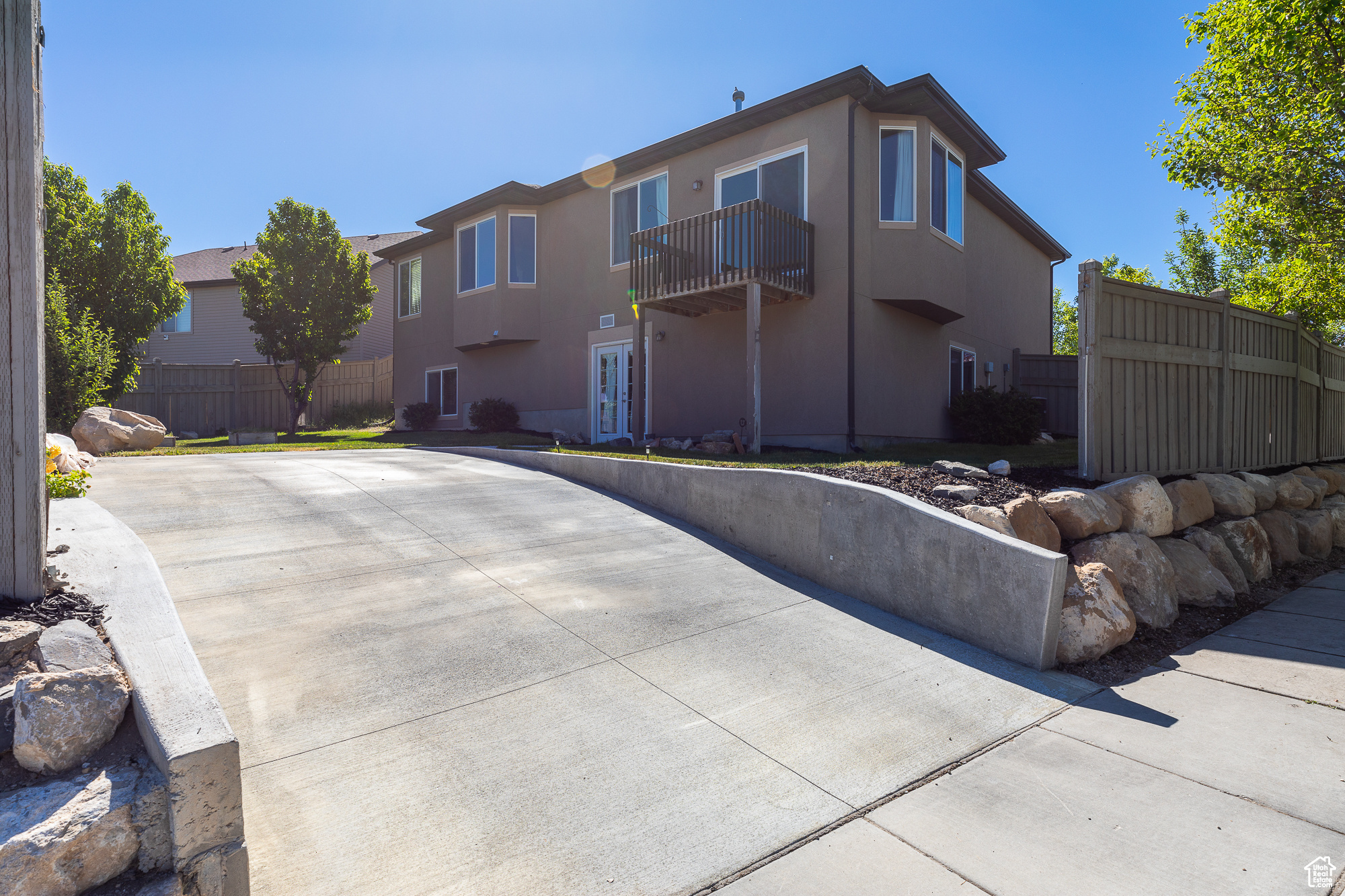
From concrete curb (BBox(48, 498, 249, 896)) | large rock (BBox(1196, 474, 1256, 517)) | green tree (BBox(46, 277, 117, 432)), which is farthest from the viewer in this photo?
green tree (BBox(46, 277, 117, 432))

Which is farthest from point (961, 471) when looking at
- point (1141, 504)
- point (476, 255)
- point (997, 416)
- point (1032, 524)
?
point (476, 255)

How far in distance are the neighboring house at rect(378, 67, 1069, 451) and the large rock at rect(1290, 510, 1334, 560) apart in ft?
16.8

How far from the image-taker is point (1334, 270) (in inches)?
418

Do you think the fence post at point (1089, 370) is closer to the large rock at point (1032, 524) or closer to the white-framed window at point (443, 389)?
the large rock at point (1032, 524)

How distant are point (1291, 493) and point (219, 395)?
75.2 feet

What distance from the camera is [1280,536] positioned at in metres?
6.98

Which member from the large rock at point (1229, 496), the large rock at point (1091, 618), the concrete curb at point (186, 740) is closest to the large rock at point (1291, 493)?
the large rock at point (1229, 496)

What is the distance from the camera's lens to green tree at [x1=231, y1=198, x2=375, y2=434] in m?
18.1

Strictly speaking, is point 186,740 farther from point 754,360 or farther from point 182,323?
point 182,323

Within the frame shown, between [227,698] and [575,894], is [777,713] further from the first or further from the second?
[227,698]

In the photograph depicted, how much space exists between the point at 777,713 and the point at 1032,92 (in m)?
13.0

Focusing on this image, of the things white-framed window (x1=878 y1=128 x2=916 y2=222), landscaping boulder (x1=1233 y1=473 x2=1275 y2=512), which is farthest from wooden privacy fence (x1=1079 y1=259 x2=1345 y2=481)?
white-framed window (x1=878 y1=128 x2=916 y2=222)

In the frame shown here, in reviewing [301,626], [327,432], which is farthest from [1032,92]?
[327,432]

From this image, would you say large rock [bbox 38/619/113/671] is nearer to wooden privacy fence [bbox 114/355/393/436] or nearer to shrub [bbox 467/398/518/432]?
shrub [bbox 467/398/518/432]
